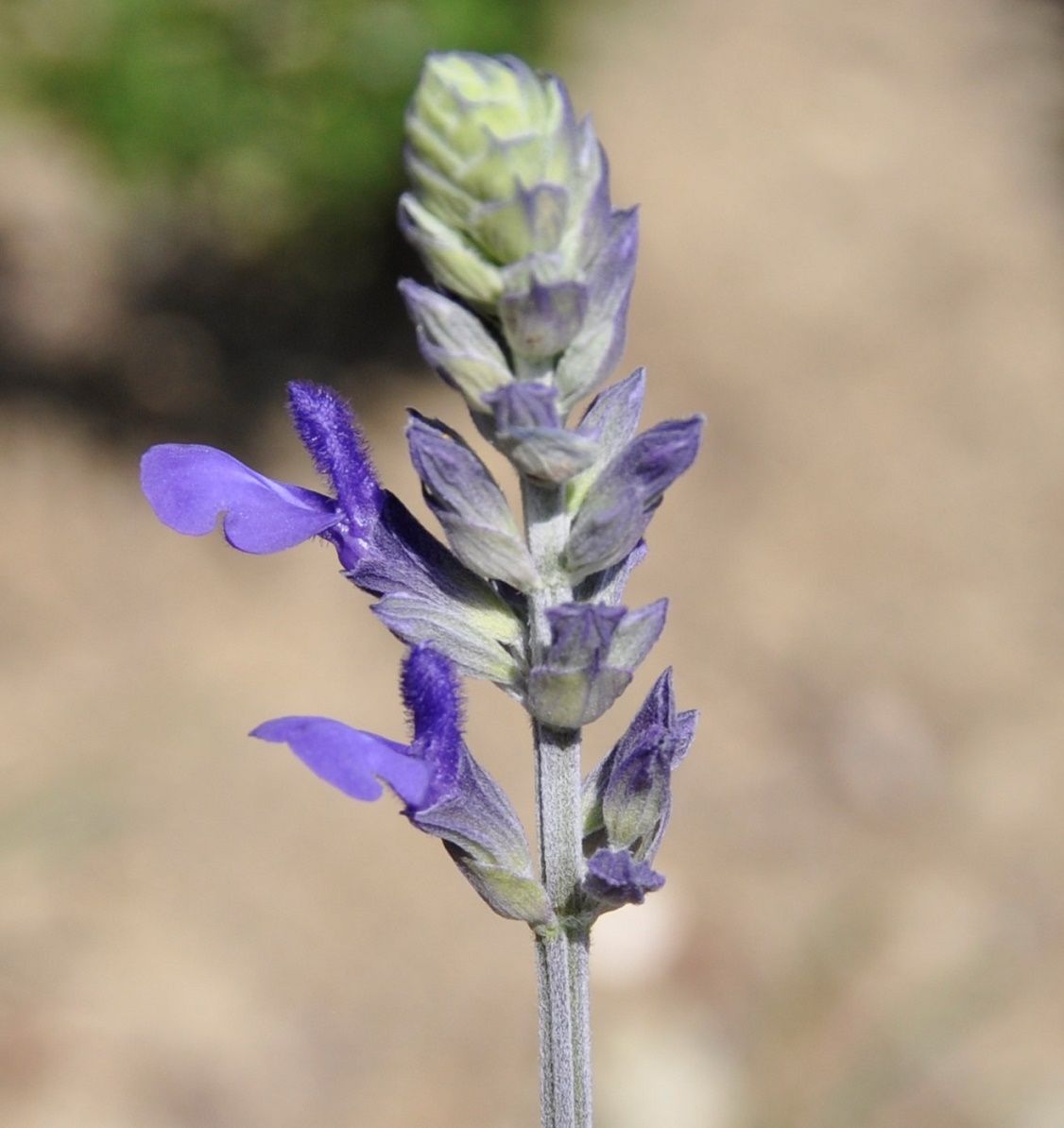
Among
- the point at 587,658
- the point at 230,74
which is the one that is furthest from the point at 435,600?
the point at 230,74

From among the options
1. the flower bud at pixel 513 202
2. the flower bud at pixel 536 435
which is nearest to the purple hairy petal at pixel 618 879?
the flower bud at pixel 536 435

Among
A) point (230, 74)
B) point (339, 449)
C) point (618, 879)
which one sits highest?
point (230, 74)

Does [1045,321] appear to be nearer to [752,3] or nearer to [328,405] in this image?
[752,3]

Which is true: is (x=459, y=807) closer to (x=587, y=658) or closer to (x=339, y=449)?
(x=587, y=658)

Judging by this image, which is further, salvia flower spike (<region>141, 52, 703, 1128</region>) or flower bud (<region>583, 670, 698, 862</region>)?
flower bud (<region>583, 670, 698, 862</region>)

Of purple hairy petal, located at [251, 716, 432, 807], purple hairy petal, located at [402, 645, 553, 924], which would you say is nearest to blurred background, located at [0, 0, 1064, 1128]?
purple hairy petal, located at [402, 645, 553, 924]

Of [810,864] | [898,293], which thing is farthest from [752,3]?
[810,864]

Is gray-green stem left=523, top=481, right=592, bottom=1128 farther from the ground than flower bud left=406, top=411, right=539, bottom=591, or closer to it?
closer to it

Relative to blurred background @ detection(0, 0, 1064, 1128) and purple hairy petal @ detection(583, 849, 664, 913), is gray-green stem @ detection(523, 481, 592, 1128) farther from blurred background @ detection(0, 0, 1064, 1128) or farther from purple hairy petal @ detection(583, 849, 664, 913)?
blurred background @ detection(0, 0, 1064, 1128)
